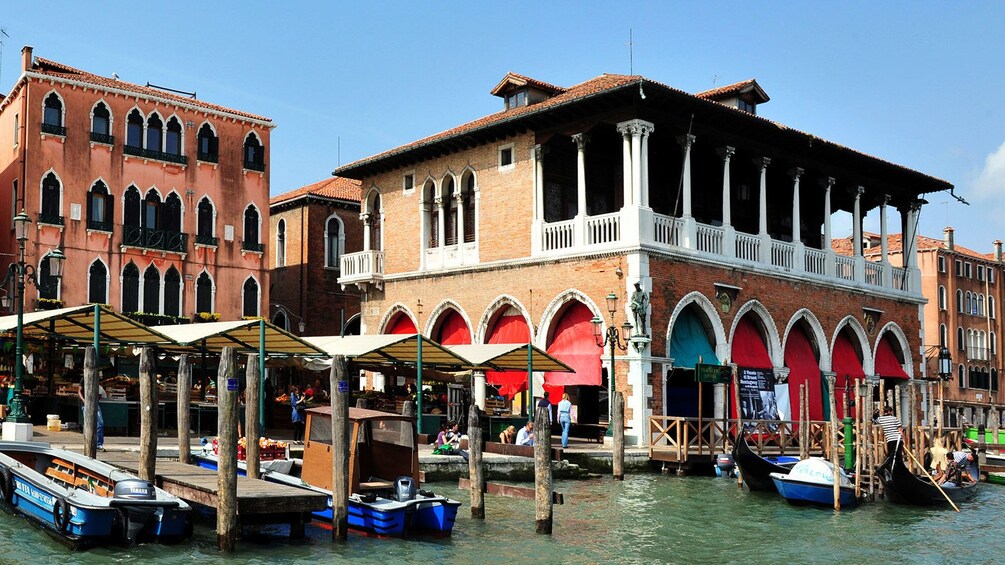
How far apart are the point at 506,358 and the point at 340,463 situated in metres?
9.31

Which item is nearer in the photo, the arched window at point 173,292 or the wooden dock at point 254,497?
the wooden dock at point 254,497

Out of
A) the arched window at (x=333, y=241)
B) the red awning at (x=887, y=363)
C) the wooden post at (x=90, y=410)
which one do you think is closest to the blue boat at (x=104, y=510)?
the wooden post at (x=90, y=410)

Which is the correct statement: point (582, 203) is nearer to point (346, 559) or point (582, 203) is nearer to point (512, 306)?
point (512, 306)

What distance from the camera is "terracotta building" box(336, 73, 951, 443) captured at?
2400 cm

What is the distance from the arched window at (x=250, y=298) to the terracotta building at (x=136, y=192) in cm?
Answer: 4

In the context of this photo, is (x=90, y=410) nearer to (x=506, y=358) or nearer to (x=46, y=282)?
(x=506, y=358)

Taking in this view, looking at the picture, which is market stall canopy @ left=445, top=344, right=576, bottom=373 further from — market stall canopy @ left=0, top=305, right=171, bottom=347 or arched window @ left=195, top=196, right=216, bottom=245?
arched window @ left=195, top=196, right=216, bottom=245

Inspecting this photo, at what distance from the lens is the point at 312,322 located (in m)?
33.8

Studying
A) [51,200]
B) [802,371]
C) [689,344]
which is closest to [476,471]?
[689,344]

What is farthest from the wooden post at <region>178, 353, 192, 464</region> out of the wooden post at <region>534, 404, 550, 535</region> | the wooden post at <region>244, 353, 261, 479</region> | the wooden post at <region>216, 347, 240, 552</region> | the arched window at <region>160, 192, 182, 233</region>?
the arched window at <region>160, 192, 182, 233</region>

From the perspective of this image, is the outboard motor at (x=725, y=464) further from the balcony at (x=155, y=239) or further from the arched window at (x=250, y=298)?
the balcony at (x=155, y=239)

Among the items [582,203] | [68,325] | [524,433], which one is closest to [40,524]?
[68,325]

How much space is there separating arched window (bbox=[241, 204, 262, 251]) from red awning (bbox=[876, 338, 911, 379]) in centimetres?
1641

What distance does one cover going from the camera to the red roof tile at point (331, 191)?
34594 mm
